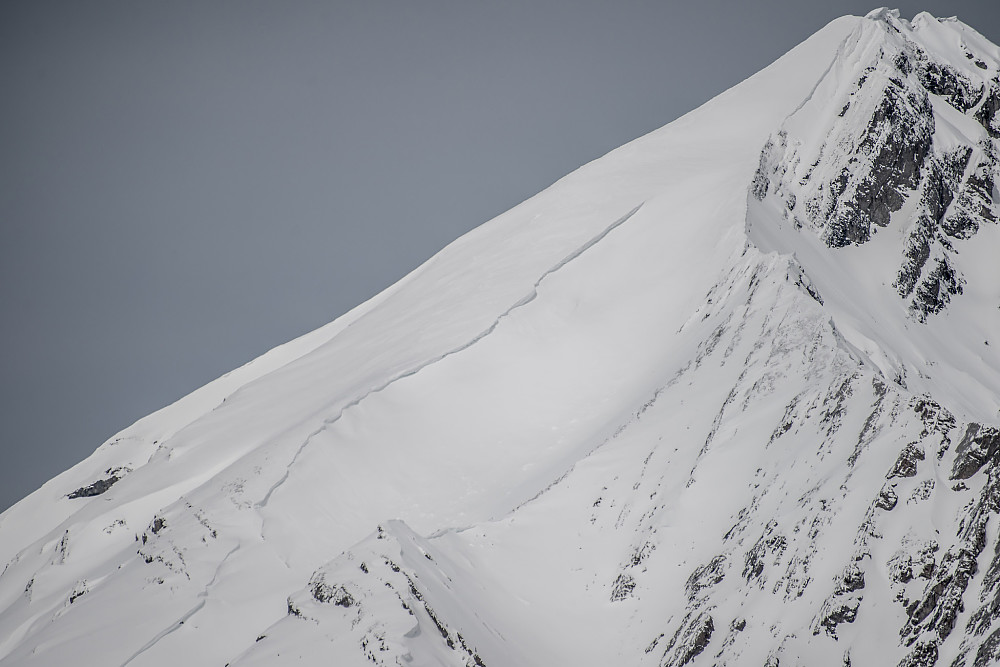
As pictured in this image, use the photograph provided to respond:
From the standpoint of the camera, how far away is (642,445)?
53.4m

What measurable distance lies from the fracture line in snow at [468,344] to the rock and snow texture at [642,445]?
10.8 inches

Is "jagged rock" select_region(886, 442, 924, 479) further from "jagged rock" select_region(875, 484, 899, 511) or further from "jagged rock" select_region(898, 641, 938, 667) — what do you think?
"jagged rock" select_region(898, 641, 938, 667)

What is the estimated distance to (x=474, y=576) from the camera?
48094 millimetres

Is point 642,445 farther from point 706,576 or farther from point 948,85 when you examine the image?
point 948,85

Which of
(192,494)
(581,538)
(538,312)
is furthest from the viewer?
(538,312)

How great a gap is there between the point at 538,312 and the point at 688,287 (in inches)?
426

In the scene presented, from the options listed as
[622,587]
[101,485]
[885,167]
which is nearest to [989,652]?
[622,587]

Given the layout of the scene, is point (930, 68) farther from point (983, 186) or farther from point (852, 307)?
point (852, 307)

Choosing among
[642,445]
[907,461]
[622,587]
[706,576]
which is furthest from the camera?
[642,445]

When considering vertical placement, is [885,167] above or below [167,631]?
below

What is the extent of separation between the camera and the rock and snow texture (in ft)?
126

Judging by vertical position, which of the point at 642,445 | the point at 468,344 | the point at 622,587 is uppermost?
the point at 468,344

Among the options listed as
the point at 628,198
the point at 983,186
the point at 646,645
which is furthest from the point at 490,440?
the point at 983,186

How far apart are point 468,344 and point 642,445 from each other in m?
19.9
